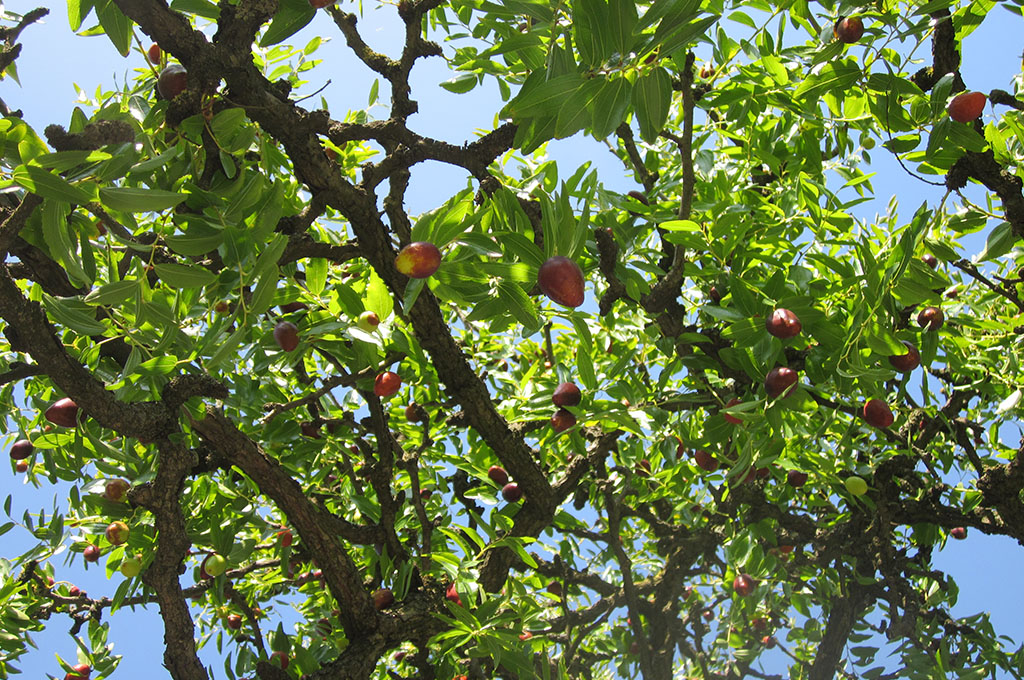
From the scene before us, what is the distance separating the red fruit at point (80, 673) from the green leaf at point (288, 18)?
2.22 metres

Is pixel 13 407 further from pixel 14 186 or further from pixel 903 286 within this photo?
pixel 903 286

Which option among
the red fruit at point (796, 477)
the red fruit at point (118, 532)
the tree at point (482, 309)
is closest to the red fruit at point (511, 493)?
the tree at point (482, 309)

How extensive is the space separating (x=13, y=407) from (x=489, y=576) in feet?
4.76

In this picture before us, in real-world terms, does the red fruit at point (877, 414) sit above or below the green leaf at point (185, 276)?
above

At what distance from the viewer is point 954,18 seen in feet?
5.08

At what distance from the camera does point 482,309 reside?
1296 mm

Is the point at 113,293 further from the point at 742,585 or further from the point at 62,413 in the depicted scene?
the point at 742,585

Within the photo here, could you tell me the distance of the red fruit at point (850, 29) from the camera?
1.46 m

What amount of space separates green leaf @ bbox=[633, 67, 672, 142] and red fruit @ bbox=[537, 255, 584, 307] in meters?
0.23

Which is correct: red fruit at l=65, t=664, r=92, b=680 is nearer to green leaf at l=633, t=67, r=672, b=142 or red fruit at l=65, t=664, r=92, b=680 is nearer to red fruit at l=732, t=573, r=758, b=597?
red fruit at l=732, t=573, r=758, b=597

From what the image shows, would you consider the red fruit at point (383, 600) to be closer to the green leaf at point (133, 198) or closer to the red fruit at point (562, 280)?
the red fruit at point (562, 280)

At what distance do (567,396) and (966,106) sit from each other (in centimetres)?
108

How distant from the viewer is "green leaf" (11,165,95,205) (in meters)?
0.96

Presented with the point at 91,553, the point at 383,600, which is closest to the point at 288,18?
the point at 383,600
